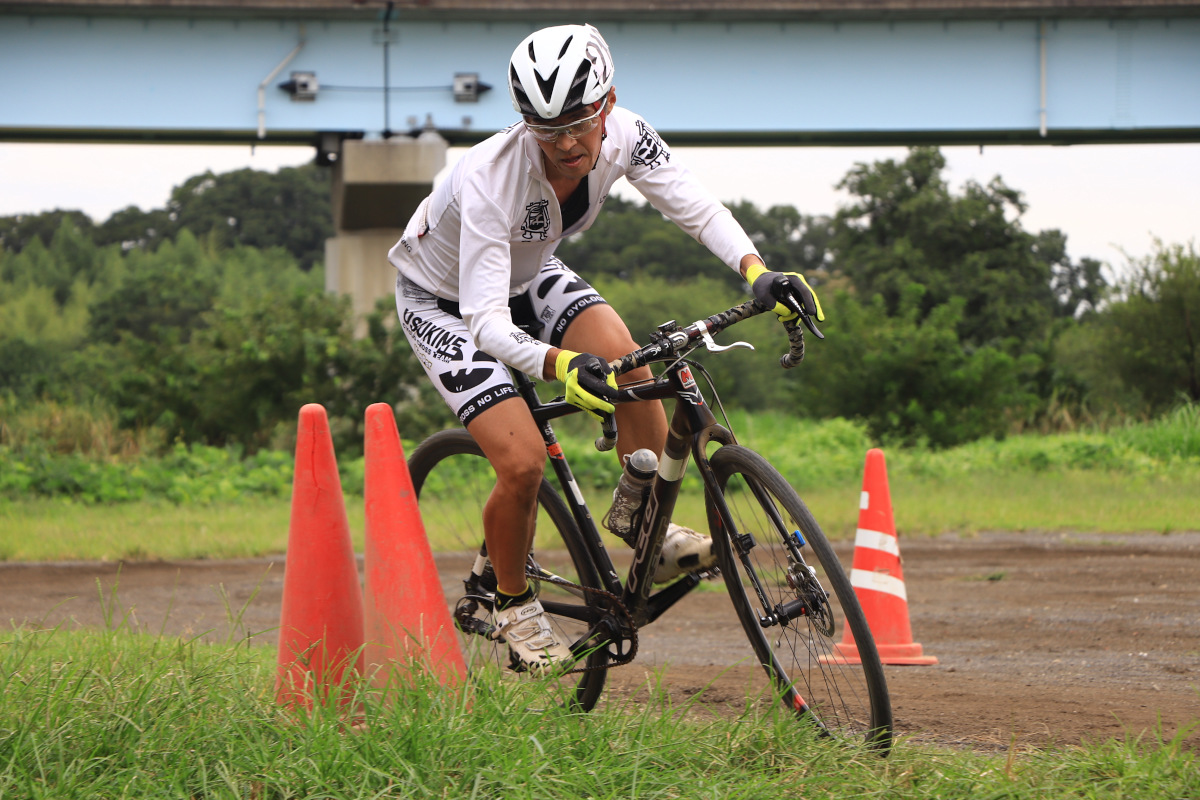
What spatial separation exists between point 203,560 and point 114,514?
2.58 metres

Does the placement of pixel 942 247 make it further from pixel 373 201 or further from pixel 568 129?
pixel 568 129

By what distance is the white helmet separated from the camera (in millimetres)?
3371


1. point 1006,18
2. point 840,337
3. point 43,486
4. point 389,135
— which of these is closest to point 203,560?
point 43,486

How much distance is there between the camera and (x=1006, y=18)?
18797mm

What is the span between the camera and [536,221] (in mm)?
3771

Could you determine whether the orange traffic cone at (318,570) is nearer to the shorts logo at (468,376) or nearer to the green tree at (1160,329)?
the shorts logo at (468,376)

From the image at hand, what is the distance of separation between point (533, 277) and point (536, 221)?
33 centimetres

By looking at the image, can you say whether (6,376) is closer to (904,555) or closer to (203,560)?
(203,560)

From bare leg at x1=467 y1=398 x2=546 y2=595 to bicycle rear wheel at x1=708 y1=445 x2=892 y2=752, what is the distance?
1.99ft

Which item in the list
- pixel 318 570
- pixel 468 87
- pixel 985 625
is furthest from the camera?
pixel 468 87

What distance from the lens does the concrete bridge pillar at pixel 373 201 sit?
59.9ft

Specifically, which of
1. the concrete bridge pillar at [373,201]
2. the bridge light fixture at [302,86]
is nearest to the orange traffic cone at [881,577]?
the concrete bridge pillar at [373,201]

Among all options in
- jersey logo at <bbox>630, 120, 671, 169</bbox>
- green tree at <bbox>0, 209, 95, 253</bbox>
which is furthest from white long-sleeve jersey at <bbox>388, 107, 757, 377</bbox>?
green tree at <bbox>0, 209, 95, 253</bbox>

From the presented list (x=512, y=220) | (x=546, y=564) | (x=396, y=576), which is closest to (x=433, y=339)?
(x=512, y=220)
